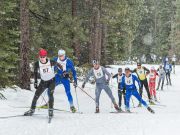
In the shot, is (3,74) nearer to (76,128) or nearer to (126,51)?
(76,128)

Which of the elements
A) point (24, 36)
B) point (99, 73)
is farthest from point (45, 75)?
point (24, 36)

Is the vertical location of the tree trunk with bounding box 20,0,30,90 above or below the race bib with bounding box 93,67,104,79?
above


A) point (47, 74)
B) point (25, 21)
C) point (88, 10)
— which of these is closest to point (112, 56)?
point (88, 10)

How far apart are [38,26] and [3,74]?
7408 millimetres

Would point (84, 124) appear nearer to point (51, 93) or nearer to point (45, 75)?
point (51, 93)

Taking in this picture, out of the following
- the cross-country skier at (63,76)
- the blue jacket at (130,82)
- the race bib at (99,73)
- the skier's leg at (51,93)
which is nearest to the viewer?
the skier's leg at (51,93)

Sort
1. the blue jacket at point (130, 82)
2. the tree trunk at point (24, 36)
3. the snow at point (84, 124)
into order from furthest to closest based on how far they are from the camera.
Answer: the tree trunk at point (24, 36)
the blue jacket at point (130, 82)
the snow at point (84, 124)

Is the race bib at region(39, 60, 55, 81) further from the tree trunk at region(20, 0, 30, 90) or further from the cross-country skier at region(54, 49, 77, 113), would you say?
the tree trunk at region(20, 0, 30, 90)

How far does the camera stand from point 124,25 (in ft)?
136

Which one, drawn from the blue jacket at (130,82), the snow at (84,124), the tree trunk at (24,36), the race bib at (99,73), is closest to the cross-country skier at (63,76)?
the snow at (84,124)

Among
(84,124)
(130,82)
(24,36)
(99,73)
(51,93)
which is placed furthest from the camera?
(24,36)

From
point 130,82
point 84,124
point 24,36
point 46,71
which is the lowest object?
point 84,124

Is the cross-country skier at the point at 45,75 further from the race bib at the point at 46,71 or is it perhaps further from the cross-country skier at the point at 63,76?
the cross-country skier at the point at 63,76

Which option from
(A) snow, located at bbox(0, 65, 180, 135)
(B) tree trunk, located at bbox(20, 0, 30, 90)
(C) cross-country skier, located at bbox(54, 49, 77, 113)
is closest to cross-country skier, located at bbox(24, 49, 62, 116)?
(A) snow, located at bbox(0, 65, 180, 135)
